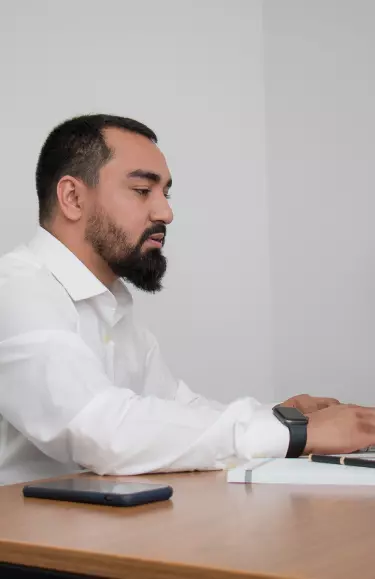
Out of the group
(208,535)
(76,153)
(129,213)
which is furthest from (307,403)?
(208,535)

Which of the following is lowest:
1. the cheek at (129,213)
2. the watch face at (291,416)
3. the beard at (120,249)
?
the watch face at (291,416)

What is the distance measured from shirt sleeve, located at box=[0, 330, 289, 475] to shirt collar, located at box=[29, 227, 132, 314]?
0.95ft

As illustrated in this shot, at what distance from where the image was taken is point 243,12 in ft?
9.79

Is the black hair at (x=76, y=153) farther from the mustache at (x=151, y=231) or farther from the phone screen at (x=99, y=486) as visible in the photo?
the phone screen at (x=99, y=486)

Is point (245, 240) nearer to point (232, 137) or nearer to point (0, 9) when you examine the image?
point (232, 137)

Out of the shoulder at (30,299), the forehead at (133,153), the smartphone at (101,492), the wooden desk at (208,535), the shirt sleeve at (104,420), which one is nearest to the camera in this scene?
the wooden desk at (208,535)

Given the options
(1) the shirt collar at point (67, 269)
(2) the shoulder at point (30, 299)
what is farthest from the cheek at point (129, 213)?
(2) the shoulder at point (30, 299)

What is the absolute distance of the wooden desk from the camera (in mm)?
578

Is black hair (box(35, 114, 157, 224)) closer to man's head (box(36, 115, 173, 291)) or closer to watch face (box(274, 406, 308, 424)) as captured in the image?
man's head (box(36, 115, 173, 291))

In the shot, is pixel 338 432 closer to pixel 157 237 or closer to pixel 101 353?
pixel 101 353

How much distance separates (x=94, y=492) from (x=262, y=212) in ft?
7.22

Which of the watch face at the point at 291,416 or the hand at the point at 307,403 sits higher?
the watch face at the point at 291,416

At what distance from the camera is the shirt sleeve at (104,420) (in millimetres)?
1128

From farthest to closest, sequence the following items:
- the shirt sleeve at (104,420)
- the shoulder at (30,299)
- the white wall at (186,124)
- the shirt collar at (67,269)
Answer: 1. the white wall at (186,124)
2. the shirt collar at (67,269)
3. the shoulder at (30,299)
4. the shirt sleeve at (104,420)
